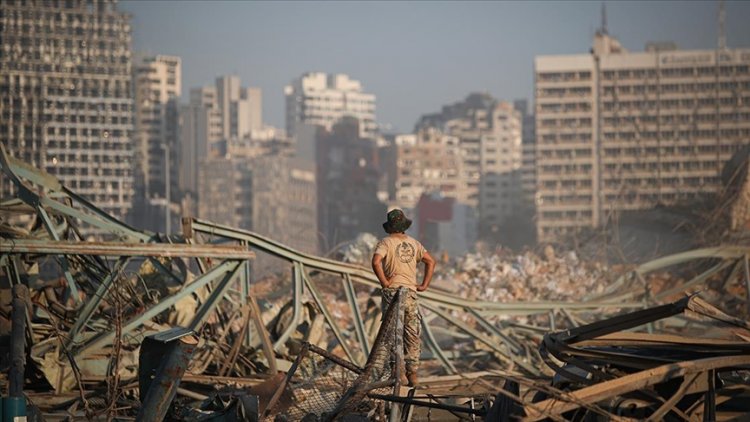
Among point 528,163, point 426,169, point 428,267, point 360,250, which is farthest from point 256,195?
point 428,267

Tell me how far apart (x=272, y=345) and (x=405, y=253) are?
3.50 meters

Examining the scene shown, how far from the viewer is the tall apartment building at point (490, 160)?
16912 centimetres

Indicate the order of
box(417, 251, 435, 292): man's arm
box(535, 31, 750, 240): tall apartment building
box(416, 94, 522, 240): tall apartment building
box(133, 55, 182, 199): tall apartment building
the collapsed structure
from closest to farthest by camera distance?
Result: the collapsed structure, box(417, 251, 435, 292): man's arm, box(535, 31, 750, 240): tall apartment building, box(133, 55, 182, 199): tall apartment building, box(416, 94, 522, 240): tall apartment building

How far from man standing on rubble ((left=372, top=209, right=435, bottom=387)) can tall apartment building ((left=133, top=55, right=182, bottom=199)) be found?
12515 cm

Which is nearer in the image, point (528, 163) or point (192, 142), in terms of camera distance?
point (192, 142)

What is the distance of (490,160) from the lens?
7141 inches

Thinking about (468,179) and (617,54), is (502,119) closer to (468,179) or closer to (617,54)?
(468,179)

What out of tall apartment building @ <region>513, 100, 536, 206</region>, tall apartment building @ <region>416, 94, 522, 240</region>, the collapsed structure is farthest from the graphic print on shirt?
tall apartment building @ <region>513, 100, 536, 206</region>

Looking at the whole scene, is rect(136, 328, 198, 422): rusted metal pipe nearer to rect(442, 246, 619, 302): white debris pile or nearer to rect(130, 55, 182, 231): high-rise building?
rect(442, 246, 619, 302): white debris pile

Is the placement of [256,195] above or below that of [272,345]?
below

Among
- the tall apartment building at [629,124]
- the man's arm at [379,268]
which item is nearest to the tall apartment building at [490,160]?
the tall apartment building at [629,124]

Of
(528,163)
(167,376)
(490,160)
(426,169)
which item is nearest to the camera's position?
(167,376)

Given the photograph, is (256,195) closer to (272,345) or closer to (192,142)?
(192,142)

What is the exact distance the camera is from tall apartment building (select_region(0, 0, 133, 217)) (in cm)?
10962
